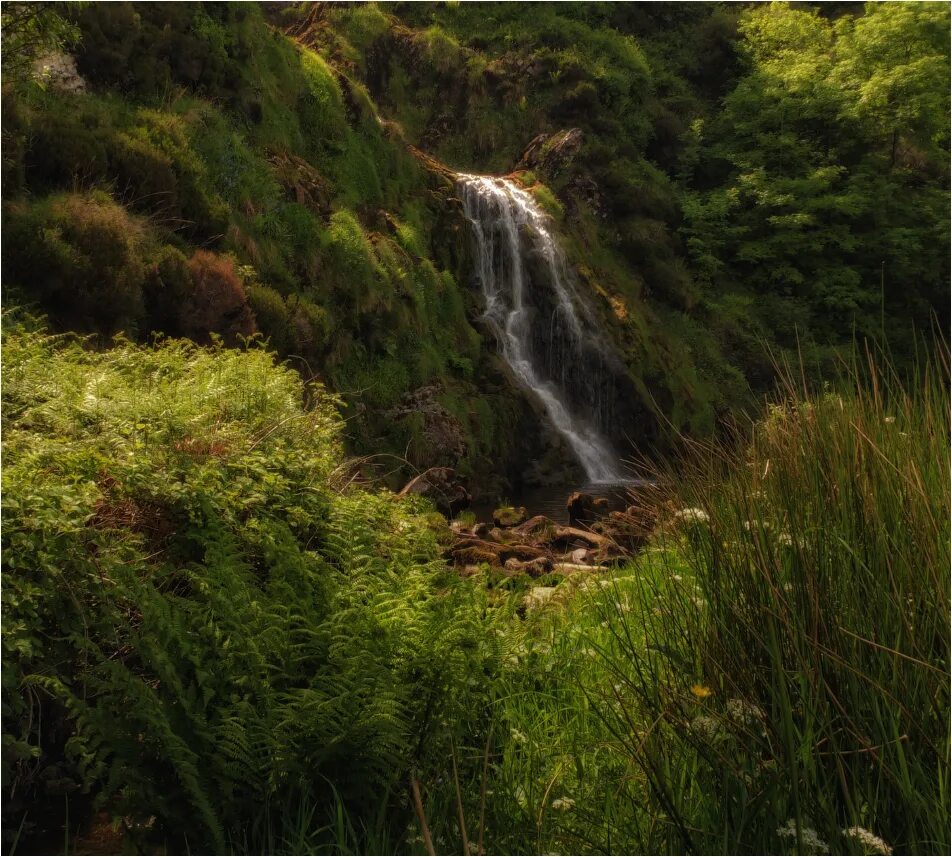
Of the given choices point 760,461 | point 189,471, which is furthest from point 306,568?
point 760,461

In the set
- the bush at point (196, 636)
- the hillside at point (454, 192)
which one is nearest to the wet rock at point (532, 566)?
the hillside at point (454, 192)

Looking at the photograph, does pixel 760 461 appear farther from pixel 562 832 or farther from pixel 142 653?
pixel 142 653

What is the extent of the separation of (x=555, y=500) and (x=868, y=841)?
11.2 metres

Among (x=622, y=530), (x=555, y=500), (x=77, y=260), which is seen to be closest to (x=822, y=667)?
(x=622, y=530)

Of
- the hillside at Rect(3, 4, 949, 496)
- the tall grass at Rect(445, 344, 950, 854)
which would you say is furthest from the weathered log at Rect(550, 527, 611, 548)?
the tall grass at Rect(445, 344, 950, 854)

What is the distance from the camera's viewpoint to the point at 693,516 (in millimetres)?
3320

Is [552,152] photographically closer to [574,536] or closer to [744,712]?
[574,536]

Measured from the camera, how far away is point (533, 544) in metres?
7.49

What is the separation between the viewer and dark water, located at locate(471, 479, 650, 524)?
1170 cm

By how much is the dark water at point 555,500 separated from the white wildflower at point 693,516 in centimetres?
748

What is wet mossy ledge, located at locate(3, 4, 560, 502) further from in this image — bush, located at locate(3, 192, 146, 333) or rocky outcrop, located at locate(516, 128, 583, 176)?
rocky outcrop, located at locate(516, 128, 583, 176)

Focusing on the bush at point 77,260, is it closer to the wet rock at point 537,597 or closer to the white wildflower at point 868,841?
the wet rock at point 537,597

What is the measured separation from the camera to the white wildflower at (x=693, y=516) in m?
3.21

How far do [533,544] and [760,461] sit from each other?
4170 millimetres
